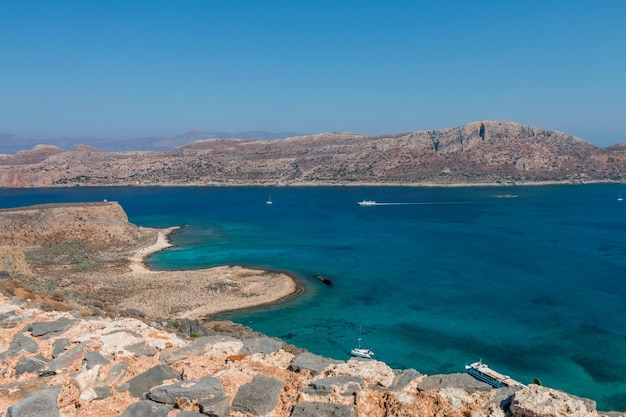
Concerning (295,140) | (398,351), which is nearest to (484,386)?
(398,351)

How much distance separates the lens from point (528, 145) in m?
154

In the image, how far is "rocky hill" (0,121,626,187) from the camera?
144750mm

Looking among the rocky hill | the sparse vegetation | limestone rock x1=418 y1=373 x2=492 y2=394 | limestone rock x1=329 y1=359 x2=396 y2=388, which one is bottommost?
the sparse vegetation

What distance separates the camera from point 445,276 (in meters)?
43.4

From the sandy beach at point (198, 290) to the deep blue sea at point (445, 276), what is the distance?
189 cm

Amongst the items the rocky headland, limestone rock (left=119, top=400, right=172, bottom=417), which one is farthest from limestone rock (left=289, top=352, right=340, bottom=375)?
limestone rock (left=119, top=400, right=172, bottom=417)

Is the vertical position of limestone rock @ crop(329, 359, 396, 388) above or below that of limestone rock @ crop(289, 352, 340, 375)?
above

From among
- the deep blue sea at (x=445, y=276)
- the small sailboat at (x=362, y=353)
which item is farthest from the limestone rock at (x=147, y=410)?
the deep blue sea at (x=445, y=276)

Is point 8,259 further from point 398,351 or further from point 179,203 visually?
point 179,203

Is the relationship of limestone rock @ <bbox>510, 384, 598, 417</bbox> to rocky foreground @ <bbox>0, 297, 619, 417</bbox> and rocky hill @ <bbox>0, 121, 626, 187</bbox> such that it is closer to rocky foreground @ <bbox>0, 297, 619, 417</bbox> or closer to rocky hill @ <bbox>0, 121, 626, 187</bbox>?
rocky foreground @ <bbox>0, 297, 619, 417</bbox>

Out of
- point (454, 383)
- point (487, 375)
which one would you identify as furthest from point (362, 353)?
point (454, 383)

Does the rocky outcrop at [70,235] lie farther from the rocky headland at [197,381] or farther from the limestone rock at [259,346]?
the limestone rock at [259,346]

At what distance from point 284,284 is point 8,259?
2008 centimetres

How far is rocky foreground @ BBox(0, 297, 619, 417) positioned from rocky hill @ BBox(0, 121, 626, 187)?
5223 inches
